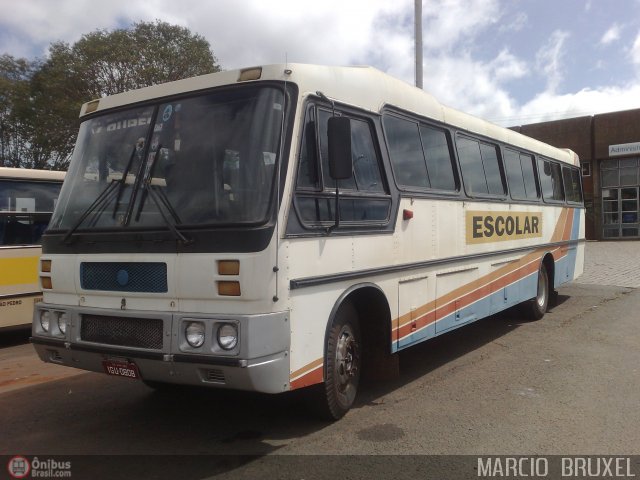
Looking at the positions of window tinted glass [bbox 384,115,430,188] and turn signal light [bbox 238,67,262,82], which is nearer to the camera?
turn signal light [bbox 238,67,262,82]

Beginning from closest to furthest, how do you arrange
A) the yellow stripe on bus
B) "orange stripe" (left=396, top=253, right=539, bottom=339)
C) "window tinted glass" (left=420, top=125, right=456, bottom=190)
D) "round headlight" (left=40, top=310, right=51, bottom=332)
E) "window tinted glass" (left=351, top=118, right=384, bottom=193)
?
"round headlight" (left=40, top=310, right=51, bottom=332) → "window tinted glass" (left=351, top=118, right=384, bottom=193) → "orange stripe" (left=396, top=253, right=539, bottom=339) → "window tinted glass" (left=420, top=125, right=456, bottom=190) → the yellow stripe on bus

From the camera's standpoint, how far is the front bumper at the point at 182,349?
143 inches

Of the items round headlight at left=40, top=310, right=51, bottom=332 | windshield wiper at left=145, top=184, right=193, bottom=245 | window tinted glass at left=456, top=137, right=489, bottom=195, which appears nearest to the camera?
windshield wiper at left=145, top=184, right=193, bottom=245

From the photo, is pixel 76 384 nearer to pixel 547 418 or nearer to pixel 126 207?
pixel 126 207

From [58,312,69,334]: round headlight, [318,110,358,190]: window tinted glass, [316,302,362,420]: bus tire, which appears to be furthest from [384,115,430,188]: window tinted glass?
[58,312,69,334]: round headlight

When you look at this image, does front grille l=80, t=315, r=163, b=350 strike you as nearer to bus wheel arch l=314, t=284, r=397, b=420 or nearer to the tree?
bus wheel arch l=314, t=284, r=397, b=420

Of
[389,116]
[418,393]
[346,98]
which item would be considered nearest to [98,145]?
[346,98]

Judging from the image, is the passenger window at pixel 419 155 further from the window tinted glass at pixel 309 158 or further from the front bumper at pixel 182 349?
the front bumper at pixel 182 349

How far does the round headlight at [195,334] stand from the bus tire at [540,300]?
6.89 m

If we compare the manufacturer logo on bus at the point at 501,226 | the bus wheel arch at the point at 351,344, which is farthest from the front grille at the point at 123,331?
the manufacturer logo on bus at the point at 501,226

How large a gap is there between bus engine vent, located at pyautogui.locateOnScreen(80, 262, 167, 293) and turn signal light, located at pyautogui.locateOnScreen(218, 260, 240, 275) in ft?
1.59

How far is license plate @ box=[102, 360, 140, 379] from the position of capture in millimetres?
4078

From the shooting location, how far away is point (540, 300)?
9547mm

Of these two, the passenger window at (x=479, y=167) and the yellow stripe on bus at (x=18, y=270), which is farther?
the yellow stripe on bus at (x=18, y=270)
